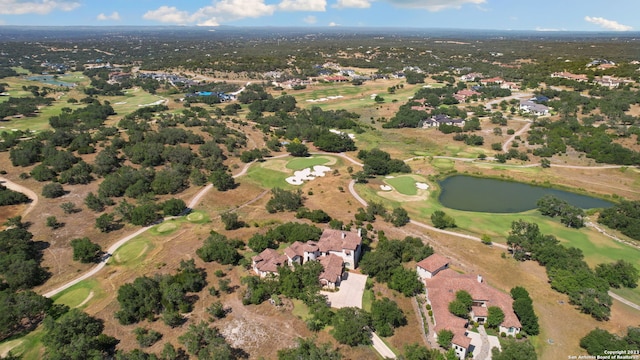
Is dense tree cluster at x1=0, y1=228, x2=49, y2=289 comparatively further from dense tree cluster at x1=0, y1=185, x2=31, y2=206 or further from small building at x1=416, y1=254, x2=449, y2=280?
small building at x1=416, y1=254, x2=449, y2=280

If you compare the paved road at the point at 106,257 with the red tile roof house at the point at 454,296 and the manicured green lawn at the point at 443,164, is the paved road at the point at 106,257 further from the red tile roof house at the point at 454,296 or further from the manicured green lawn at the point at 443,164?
the manicured green lawn at the point at 443,164

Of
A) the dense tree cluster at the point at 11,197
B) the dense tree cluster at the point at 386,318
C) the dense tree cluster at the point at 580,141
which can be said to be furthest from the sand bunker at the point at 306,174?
the dense tree cluster at the point at 580,141

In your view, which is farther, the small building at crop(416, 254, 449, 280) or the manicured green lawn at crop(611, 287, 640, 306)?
the small building at crop(416, 254, 449, 280)

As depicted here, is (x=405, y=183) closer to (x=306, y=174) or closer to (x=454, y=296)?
(x=306, y=174)

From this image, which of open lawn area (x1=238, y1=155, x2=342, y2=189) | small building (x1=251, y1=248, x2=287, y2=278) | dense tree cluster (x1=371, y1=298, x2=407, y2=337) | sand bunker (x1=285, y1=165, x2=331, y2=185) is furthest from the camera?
sand bunker (x1=285, y1=165, x2=331, y2=185)

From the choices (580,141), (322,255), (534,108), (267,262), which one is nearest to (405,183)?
(322,255)

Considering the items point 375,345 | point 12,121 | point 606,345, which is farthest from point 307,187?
point 12,121

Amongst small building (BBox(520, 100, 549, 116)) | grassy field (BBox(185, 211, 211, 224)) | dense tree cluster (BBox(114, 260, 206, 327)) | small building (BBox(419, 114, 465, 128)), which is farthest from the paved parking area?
small building (BBox(520, 100, 549, 116))
